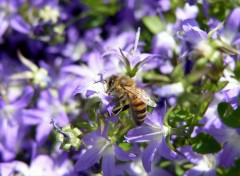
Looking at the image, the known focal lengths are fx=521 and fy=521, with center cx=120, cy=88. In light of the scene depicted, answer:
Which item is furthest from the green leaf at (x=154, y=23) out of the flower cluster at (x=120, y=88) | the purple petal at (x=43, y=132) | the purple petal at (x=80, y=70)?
the purple petal at (x=43, y=132)

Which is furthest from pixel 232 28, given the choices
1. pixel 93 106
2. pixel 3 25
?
pixel 3 25

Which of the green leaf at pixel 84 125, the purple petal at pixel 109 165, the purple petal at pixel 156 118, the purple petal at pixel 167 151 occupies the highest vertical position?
the purple petal at pixel 156 118

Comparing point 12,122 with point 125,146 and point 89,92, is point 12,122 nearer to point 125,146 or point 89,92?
point 125,146

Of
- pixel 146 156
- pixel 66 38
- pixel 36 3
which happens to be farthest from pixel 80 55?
pixel 146 156

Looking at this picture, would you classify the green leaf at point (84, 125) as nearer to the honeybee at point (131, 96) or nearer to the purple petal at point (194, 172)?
the honeybee at point (131, 96)

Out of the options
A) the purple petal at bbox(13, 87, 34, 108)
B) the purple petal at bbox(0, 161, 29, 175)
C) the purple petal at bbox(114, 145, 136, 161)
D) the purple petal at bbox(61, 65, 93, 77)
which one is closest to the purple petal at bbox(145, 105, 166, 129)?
the purple petal at bbox(114, 145, 136, 161)

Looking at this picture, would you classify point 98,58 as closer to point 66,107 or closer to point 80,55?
point 66,107
